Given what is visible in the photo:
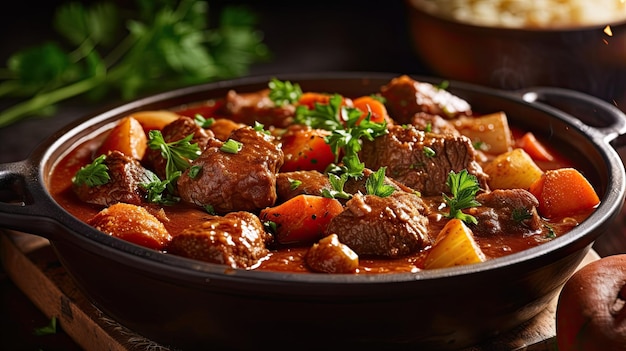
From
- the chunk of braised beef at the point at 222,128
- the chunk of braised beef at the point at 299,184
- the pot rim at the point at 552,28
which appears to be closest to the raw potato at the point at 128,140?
the chunk of braised beef at the point at 222,128

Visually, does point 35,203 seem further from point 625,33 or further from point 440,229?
point 625,33

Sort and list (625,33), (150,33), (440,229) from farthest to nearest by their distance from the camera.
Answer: (150,33), (625,33), (440,229)

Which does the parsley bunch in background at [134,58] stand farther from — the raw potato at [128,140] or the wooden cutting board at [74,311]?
the wooden cutting board at [74,311]

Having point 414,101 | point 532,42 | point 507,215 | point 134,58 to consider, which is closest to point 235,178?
point 507,215

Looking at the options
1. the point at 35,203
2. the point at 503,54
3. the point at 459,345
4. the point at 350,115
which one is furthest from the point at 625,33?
the point at 35,203

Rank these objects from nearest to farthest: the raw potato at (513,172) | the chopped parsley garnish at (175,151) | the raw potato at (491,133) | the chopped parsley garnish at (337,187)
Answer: the chopped parsley garnish at (337,187) < the chopped parsley garnish at (175,151) < the raw potato at (513,172) < the raw potato at (491,133)

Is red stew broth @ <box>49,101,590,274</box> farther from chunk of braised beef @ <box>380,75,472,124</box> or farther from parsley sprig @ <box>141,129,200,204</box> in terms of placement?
chunk of braised beef @ <box>380,75,472,124</box>
